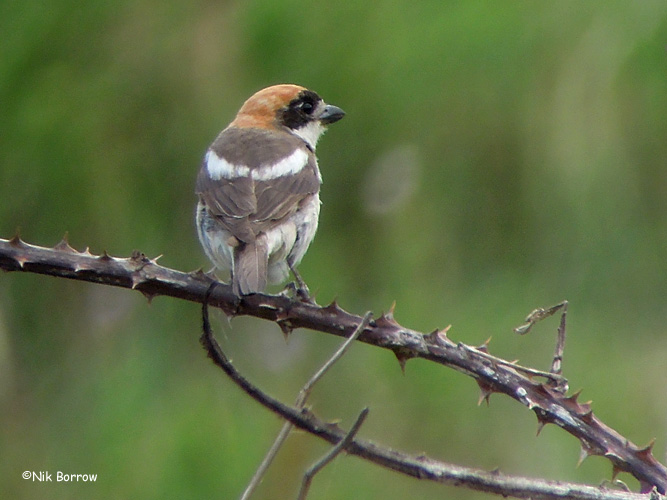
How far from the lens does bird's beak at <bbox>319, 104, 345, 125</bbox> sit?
3052 mm

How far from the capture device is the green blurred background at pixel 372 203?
2.76m

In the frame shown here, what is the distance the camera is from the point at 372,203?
2.99 metres

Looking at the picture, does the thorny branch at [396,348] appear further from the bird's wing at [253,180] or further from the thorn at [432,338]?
the bird's wing at [253,180]

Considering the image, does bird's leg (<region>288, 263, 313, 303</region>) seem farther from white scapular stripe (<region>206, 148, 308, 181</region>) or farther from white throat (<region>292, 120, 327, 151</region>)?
white throat (<region>292, 120, 327, 151</region>)

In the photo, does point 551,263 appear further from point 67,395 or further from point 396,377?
point 67,395

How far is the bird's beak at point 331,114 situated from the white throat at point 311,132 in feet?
0.29

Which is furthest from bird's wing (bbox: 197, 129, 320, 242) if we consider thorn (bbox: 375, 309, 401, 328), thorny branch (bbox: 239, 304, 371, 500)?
thorny branch (bbox: 239, 304, 371, 500)

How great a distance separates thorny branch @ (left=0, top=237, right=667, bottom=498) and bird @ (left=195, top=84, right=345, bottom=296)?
562 millimetres

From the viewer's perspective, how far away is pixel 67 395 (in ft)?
9.05

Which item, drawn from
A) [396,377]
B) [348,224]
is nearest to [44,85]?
[348,224]

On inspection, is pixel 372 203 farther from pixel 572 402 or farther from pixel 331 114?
pixel 572 402

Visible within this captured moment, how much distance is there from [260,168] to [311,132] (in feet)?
1.21

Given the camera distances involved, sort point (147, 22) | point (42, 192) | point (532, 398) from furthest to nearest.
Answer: point (147, 22), point (42, 192), point (532, 398)

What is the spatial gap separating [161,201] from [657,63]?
1.71 m
